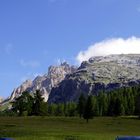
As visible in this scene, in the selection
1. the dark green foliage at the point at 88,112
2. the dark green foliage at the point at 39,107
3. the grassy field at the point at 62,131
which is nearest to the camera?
the grassy field at the point at 62,131

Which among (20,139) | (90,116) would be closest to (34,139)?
(20,139)

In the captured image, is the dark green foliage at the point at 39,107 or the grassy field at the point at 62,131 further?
the dark green foliage at the point at 39,107

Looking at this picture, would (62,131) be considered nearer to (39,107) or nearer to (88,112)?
(88,112)

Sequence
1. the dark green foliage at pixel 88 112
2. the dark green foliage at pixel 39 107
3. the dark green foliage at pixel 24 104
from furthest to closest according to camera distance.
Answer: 1. the dark green foliage at pixel 24 104
2. the dark green foliage at pixel 39 107
3. the dark green foliage at pixel 88 112

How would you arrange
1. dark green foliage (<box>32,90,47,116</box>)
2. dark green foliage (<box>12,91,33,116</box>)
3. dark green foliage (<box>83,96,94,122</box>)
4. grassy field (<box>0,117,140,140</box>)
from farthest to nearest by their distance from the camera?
dark green foliage (<box>12,91,33,116</box>) < dark green foliage (<box>32,90,47,116</box>) < dark green foliage (<box>83,96,94,122</box>) < grassy field (<box>0,117,140,140</box>)

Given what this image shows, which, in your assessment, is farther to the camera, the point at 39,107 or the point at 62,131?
the point at 39,107

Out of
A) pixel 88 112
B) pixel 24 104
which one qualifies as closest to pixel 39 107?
pixel 24 104

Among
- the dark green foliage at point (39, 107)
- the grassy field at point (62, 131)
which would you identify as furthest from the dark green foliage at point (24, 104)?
the grassy field at point (62, 131)

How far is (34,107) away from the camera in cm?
17912

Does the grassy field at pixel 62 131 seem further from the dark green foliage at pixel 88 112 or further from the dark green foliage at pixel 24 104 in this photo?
the dark green foliage at pixel 24 104

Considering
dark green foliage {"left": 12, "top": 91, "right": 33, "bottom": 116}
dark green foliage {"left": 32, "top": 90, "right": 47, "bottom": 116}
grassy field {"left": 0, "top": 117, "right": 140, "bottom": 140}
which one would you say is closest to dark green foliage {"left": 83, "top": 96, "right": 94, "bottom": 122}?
grassy field {"left": 0, "top": 117, "right": 140, "bottom": 140}

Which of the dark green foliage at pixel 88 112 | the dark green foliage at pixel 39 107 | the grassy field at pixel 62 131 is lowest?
the grassy field at pixel 62 131

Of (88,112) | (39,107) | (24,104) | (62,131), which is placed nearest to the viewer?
(62,131)

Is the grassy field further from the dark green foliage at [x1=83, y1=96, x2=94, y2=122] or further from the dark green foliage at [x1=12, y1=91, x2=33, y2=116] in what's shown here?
the dark green foliage at [x1=12, y1=91, x2=33, y2=116]
